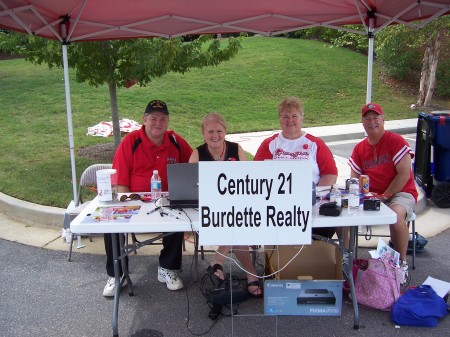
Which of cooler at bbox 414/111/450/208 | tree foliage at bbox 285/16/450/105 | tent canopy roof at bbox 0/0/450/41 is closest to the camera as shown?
tent canopy roof at bbox 0/0/450/41

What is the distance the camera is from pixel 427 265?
4.22 meters

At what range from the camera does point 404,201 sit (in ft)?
12.8

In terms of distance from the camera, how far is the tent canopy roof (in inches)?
170

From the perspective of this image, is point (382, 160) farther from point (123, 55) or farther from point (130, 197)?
point (123, 55)

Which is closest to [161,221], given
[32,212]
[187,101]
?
[32,212]

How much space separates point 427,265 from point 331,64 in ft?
47.6

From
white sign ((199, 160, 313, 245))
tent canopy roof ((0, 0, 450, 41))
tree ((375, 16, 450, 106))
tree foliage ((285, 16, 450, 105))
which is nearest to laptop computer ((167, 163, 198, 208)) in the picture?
white sign ((199, 160, 313, 245))

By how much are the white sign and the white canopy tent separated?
222 cm

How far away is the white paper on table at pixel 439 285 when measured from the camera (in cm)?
353

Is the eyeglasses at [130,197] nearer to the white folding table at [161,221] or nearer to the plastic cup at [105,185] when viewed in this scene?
the plastic cup at [105,185]

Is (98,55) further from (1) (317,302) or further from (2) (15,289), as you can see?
(1) (317,302)

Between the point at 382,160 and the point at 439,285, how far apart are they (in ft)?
3.73

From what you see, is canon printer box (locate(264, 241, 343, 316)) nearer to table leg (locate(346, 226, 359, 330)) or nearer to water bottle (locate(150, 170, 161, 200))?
table leg (locate(346, 226, 359, 330))

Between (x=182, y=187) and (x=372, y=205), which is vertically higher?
(x=182, y=187)
